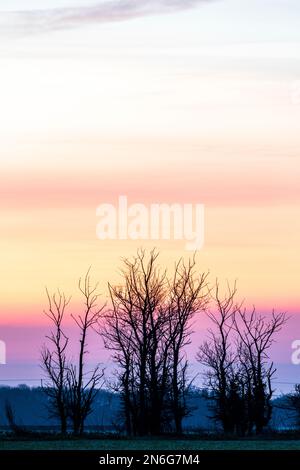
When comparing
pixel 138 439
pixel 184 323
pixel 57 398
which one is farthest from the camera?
pixel 184 323

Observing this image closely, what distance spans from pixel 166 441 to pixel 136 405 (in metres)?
21.6

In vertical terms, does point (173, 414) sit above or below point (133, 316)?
below

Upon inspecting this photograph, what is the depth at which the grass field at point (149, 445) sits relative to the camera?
126ft

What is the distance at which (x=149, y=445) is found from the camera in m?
40.3

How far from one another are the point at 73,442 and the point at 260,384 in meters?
30.7

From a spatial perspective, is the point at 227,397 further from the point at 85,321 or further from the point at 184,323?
the point at 85,321

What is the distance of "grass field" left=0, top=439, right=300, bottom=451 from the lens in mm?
38375

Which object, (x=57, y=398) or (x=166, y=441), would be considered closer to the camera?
(x=166, y=441)

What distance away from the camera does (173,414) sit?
2559 inches

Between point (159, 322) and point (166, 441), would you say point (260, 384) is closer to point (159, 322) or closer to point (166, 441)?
point (159, 322)

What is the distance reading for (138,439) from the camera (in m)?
44.6
